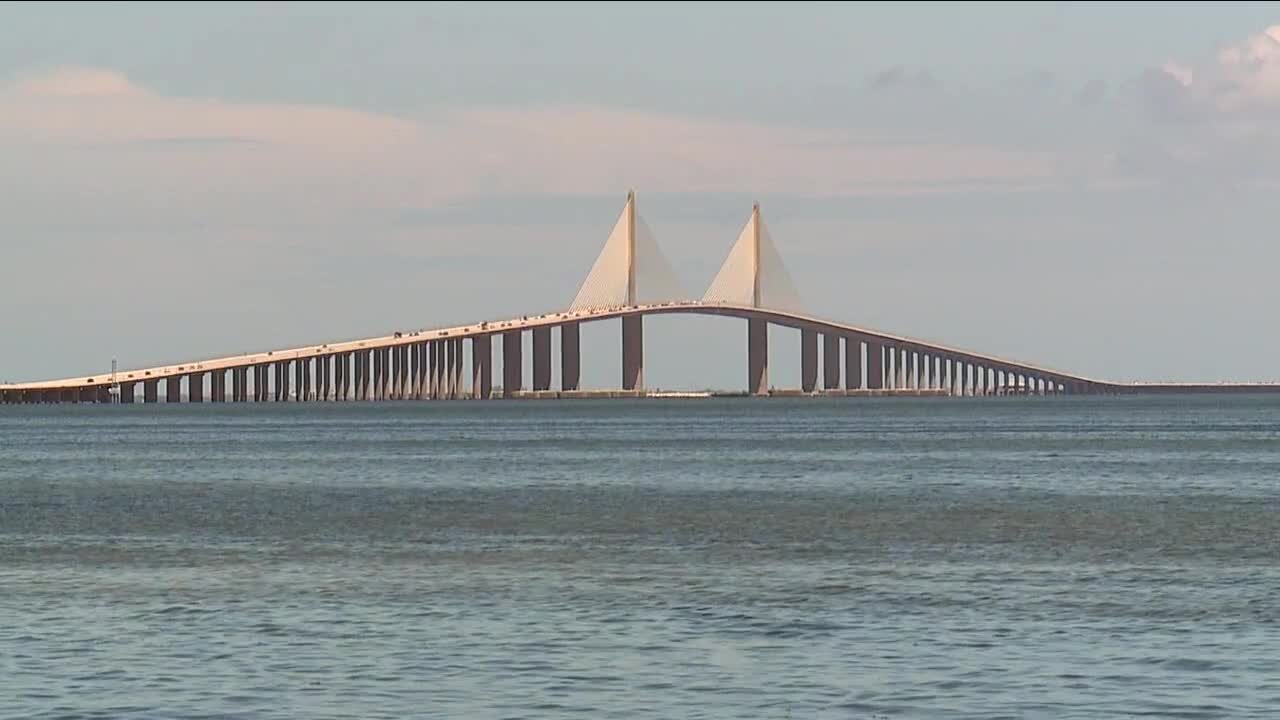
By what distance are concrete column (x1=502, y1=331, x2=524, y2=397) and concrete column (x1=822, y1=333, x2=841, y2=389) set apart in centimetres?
2129

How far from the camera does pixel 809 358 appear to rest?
175m

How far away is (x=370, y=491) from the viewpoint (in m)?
50.0

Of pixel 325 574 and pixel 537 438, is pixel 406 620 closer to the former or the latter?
pixel 325 574

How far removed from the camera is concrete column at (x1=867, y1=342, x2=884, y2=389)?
178 metres

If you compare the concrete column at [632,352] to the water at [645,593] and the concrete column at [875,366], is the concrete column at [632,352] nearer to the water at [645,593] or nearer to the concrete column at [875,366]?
the concrete column at [875,366]

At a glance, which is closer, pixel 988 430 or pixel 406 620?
pixel 406 620

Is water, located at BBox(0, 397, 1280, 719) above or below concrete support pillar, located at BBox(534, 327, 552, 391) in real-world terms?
below

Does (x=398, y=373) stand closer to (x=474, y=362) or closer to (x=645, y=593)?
(x=474, y=362)

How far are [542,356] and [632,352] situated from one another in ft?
19.8

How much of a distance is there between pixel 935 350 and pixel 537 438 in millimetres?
93101

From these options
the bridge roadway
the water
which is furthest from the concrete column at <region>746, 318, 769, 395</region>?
the water

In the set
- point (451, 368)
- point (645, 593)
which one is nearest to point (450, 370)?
point (451, 368)

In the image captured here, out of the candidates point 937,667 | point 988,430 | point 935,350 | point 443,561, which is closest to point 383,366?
point 935,350

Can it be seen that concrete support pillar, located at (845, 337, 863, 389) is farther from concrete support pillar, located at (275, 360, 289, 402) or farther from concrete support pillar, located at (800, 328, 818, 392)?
concrete support pillar, located at (275, 360, 289, 402)
